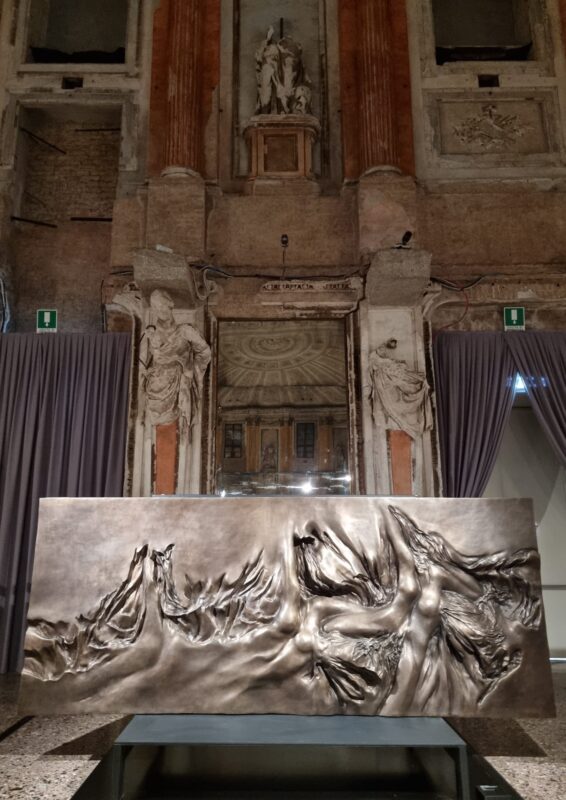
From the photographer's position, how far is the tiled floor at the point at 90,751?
2629 mm

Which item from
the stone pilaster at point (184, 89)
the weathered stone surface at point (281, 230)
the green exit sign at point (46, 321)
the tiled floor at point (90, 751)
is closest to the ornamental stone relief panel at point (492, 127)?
the weathered stone surface at point (281, 230)

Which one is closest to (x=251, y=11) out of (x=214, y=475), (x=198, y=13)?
(x=198, y=13)

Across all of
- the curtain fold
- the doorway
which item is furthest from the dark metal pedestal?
the curtain fold

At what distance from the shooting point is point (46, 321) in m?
6.60

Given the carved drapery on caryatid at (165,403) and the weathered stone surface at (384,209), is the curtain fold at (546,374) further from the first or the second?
the carved drapery on caryatid at (165,403)

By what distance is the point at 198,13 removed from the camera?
7.26 metres

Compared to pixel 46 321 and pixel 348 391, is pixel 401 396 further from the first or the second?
pixel 46 321

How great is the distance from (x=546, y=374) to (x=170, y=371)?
140 inches

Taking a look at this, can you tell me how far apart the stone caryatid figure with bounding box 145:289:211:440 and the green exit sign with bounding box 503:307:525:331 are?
2980 millimetres

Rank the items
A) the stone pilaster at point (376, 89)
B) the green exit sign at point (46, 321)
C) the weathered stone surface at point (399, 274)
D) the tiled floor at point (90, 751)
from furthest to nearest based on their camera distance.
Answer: the stone pilaster at point (376, 89) → the green exit sign at point (46, 321) → the weathered stone surface at point (399, 274) → the tiled floor at point (90, 751)

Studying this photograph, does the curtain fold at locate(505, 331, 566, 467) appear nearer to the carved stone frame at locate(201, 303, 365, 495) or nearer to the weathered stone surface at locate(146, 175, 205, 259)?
the carved stone frame at locate(201, 303, 365, 495)

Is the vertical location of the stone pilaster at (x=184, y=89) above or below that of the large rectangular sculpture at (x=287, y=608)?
above

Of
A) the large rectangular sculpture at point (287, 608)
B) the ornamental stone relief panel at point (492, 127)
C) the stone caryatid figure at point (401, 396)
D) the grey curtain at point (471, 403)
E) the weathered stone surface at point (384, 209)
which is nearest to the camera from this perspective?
the large rectangular sculpture at point (287, 608)

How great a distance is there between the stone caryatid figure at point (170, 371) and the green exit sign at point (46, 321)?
1146mm
